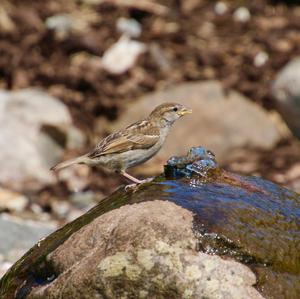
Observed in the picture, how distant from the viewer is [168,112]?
320 inches

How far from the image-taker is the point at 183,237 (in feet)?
16.4

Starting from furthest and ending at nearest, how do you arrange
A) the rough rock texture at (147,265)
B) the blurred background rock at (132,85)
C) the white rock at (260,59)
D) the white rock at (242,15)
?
the white rock at (242,15)
the white rock at (260,59)
the blurred background rock at (132,85)
the rough rock texture at (147,265)

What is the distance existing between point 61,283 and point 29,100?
6.99 metres

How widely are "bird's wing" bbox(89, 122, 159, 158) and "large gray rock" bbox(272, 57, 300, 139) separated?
4.31 metres

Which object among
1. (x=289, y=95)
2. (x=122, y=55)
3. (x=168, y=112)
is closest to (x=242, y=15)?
(x=122, y=55)

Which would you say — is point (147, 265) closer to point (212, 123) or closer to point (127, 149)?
point (127, 149)

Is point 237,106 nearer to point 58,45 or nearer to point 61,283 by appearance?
point 58,45

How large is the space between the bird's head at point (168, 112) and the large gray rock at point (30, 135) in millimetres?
3323

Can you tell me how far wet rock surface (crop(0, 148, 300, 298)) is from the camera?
4.86 m

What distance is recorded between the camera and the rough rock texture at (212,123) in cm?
1162

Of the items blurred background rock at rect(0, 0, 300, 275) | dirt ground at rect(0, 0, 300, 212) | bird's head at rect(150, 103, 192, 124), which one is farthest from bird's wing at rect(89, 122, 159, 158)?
dirt ground at rect(0, 0, 300, 212)

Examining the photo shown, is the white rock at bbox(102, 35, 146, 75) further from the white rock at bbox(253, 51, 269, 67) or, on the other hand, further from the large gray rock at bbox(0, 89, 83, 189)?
the white rock at bbox(253, 51, 269, 67)

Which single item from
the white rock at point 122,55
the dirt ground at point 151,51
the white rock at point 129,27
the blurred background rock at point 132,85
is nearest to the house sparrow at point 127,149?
the blurred background rock at point 132,85

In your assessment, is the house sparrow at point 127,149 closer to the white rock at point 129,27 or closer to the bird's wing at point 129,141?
the bird's wing at point 129,141
